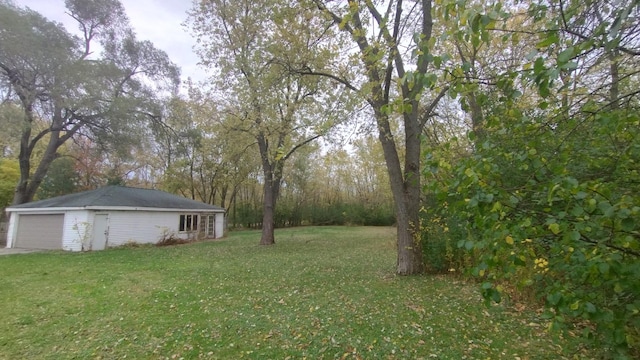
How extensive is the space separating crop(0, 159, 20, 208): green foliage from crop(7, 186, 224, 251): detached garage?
24.7 feet

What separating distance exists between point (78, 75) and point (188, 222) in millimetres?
9626

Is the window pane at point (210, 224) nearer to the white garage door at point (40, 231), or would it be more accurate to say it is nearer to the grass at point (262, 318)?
the white garage door at point (40, 231)

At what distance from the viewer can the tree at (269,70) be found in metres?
8.53

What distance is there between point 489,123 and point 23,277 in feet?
36.9

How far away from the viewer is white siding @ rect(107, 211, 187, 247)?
15625 millimetres

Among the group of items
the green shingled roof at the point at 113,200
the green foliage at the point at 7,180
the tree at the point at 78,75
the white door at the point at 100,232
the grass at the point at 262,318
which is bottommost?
the grass at the point at 262,318

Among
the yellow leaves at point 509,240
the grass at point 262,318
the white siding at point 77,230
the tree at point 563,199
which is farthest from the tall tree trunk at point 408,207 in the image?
the white siding at point 77,230

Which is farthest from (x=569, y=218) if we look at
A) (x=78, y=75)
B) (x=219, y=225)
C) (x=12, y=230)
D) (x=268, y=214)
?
(x=219, y=225)

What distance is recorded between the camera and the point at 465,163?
→ 6.45 ft

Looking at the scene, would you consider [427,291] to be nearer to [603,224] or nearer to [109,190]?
[603,224]

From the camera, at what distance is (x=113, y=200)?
625 inches

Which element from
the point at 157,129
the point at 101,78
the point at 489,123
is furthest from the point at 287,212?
the point at 489,123

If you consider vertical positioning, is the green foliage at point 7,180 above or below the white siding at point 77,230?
above

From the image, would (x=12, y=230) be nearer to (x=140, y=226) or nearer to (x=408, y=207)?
(x=140, y=226)
